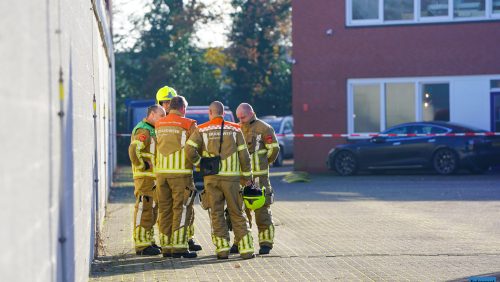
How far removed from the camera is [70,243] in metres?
6.32

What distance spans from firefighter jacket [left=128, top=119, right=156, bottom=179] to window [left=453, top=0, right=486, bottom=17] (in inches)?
701

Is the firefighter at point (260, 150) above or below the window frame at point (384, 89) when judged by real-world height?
below

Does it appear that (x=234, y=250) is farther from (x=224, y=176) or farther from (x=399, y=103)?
(x=399, y=103)

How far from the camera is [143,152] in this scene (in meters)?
11.8

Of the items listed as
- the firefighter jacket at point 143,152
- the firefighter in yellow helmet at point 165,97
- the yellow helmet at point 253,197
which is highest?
the firefighter in yellow helmet at point 165,97

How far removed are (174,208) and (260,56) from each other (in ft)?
118

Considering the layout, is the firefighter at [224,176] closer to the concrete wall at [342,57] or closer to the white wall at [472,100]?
the concrete wall at [342,57]

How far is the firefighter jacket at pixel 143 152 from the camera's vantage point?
11.7 meters

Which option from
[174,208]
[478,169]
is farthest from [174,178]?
[478,169]

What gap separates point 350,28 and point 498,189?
8752 mm

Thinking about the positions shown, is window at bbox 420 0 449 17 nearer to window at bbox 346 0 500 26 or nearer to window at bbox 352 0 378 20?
window at bbox 346 0 500 26

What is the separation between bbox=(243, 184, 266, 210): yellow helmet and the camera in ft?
37.2

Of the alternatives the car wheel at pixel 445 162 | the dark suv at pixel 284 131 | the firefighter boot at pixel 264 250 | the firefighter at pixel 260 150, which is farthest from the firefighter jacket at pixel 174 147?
the dark suv at pixel 284 131

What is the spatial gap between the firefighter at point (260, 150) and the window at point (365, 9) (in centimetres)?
1694
